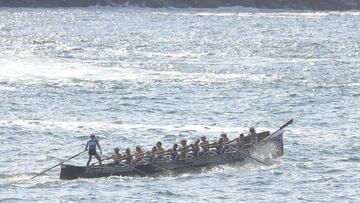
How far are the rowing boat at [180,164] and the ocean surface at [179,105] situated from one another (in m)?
0.38

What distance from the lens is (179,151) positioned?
5084cm

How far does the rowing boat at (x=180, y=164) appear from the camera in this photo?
157 feet

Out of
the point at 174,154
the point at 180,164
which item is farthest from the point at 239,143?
the point at 174,154

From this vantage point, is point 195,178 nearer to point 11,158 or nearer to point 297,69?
point 11,158

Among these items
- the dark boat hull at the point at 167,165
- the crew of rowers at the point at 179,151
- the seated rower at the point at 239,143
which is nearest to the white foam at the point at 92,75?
the dark boat hull at the point at 167,165

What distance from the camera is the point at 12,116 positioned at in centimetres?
6762

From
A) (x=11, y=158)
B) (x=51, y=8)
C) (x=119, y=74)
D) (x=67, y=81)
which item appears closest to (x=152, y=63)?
(x=119, y=74)

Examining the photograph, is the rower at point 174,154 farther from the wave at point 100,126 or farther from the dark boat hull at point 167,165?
the wave at point 100,126

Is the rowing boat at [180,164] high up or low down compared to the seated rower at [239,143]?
down

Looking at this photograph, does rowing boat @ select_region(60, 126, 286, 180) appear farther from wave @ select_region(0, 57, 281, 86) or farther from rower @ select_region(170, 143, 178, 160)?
wave @ select_region(0, 57, 281, 86)

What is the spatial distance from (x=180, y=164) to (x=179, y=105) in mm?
22807

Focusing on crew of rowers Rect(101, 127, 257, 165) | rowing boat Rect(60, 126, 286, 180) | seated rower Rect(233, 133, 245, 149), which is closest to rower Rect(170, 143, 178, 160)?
crew of rowers Rect(101, 127, 257, 165)

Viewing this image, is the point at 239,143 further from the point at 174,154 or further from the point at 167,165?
the point at 167,165

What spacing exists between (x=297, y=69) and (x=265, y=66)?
11.2 ft
